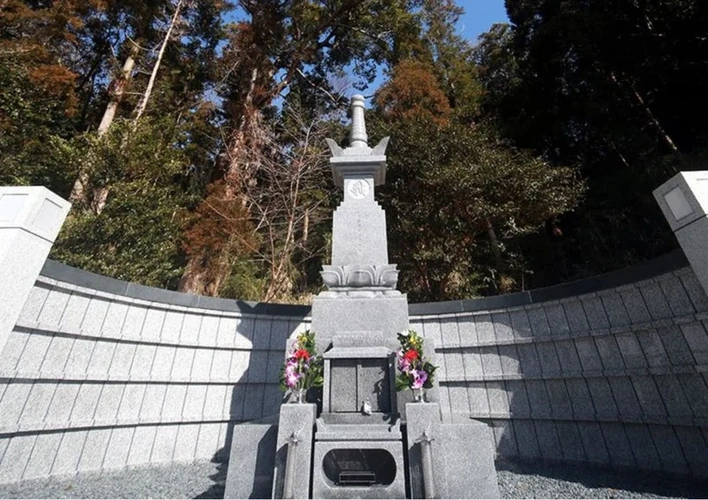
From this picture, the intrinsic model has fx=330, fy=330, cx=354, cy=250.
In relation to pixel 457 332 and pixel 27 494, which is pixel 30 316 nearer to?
pixel 27 494

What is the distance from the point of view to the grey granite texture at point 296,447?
2670 millimetres

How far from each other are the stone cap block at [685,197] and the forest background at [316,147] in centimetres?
501

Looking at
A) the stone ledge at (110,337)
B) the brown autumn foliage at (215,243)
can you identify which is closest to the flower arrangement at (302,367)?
the stone ledge at (110,337)

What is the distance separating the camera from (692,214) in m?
2.66

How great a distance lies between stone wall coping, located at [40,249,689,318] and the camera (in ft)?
11.4

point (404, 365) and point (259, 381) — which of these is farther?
point (259, 381)

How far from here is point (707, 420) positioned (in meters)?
3.06

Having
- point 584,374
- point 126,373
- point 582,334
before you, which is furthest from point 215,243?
point 584,374

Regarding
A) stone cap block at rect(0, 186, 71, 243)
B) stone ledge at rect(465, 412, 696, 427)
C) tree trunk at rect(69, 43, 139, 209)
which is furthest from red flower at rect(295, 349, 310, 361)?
tree trunk at rect(69, 43, 139, 209)

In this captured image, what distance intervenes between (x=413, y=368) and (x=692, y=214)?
8.66ft

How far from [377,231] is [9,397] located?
13.7 feet

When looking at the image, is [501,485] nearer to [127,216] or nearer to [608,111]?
[127,216]

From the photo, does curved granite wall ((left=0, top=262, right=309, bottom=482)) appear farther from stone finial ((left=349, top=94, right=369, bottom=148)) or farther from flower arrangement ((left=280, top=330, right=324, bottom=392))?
stone finial ((left=349, top=94, right=369, bottom=148))

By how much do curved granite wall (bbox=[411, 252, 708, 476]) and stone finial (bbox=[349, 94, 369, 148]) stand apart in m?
2.77
